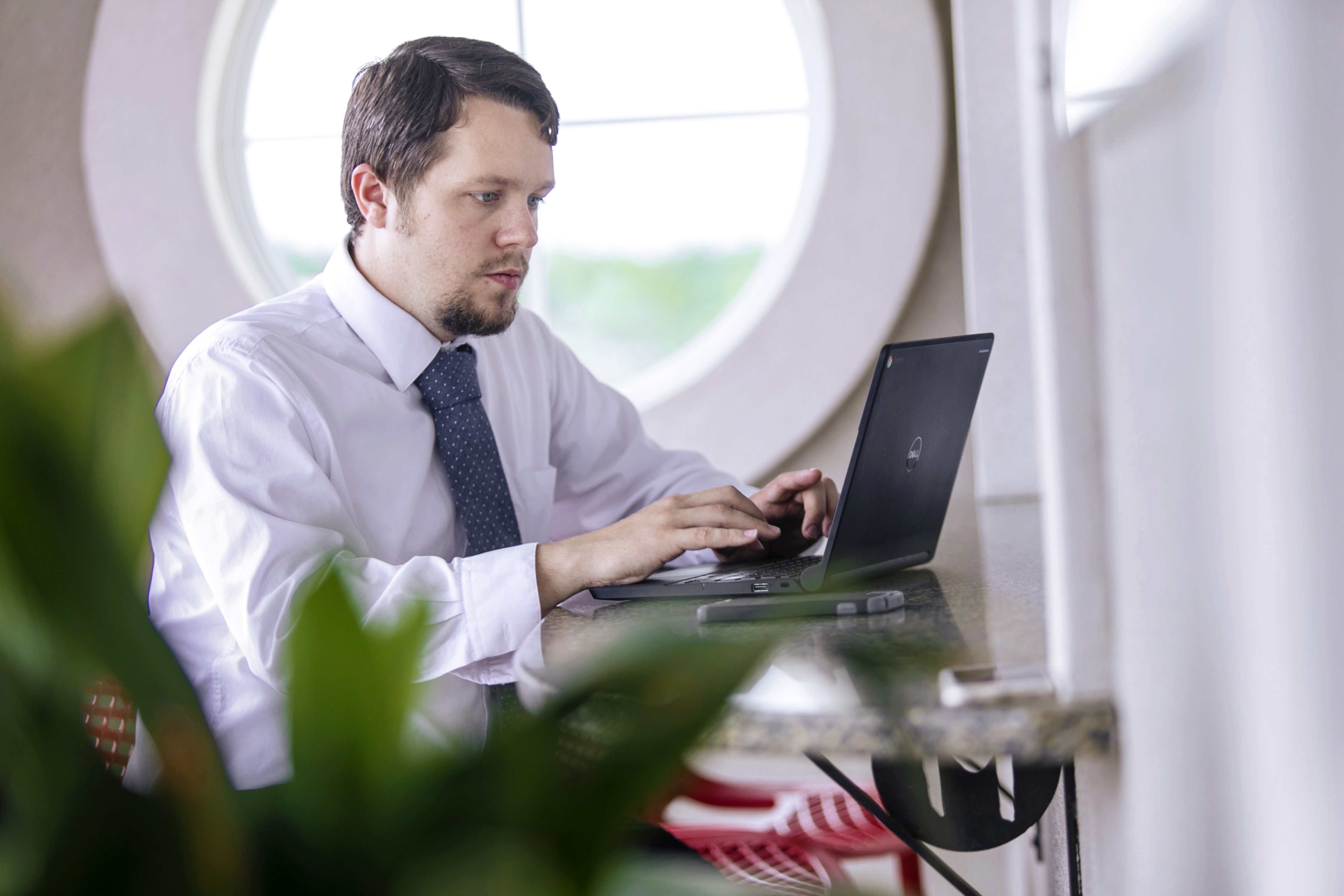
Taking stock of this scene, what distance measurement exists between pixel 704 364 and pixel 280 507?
4.80ft

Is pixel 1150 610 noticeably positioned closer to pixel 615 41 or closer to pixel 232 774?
pixel 232 774

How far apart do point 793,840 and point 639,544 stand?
1.92ft

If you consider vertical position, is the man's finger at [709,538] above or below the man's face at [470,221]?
below

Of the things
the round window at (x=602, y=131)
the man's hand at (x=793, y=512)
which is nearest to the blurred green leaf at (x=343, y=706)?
the man's hand at (x=793, y=512)

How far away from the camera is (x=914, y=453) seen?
117cm

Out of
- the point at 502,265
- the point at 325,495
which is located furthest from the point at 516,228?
the point at 325,495

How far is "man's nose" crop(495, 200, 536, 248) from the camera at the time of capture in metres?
1.58

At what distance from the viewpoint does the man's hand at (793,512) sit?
1.39 m

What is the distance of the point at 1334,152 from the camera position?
1.40 feet

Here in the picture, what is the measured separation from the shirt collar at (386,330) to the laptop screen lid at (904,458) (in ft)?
2.34

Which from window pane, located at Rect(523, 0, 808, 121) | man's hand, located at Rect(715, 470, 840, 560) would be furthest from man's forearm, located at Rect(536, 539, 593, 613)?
window pane, located at Rect(523, 0, 808, 121)

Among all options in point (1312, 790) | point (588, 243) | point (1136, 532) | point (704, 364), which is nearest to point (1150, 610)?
point (1136, 532)

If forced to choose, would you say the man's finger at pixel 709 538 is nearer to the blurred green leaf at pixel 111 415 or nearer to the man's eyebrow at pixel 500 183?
the man's eyebrow at pixel 500 183

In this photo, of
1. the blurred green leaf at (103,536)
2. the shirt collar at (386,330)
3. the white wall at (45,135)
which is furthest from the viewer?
the white wall at (45,135)
